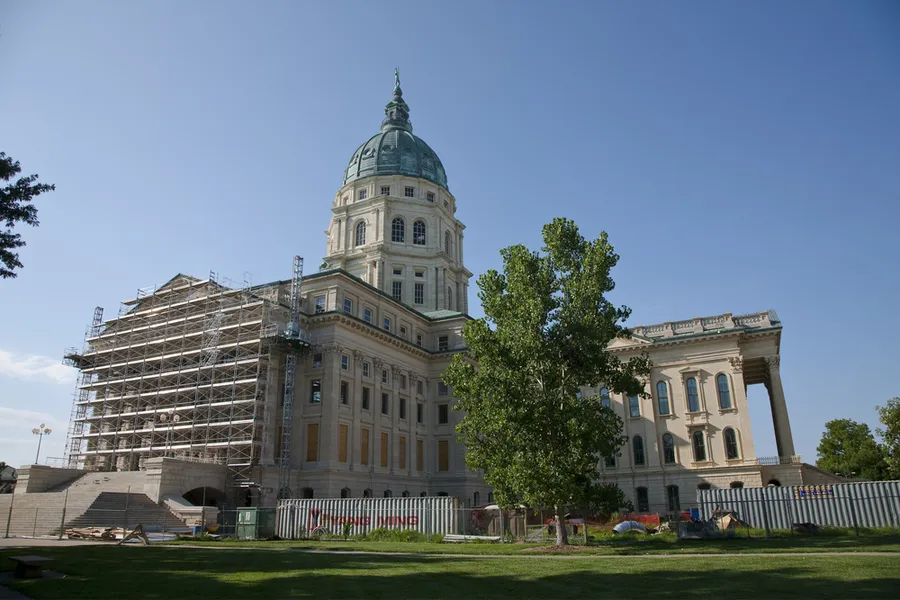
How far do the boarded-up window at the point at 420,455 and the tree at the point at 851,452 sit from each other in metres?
46.9

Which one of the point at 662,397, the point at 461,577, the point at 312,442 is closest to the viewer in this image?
the point at 461,577

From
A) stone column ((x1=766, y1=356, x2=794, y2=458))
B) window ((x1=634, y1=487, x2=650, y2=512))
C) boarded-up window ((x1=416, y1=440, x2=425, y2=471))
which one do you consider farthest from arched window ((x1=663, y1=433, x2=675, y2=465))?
boarded-up window ((x1=416, y1=440, x2=425, y2=471))

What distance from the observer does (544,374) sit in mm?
29312

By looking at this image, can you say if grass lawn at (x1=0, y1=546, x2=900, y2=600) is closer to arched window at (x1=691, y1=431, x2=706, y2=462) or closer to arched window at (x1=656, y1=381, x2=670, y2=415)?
arched window at (x1=691, y1=431, x2=706, y2=462)

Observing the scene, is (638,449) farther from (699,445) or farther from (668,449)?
(699,445)

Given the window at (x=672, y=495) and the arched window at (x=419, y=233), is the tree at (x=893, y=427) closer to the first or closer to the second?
the window at (x=672, y=495)

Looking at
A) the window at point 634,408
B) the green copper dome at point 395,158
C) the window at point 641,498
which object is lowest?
the window at point 641,498

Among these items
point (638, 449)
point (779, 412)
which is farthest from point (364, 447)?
point (779, 412)

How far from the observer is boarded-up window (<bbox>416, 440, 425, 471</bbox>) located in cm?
5966

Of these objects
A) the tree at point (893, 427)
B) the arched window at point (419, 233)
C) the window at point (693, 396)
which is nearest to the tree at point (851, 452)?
the tree at point (893, 427)

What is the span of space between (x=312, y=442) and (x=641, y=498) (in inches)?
1156

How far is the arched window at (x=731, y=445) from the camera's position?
179ft

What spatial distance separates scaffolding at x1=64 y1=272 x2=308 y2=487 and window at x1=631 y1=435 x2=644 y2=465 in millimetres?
32363

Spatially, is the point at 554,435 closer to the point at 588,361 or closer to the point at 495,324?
the point at 588,361
